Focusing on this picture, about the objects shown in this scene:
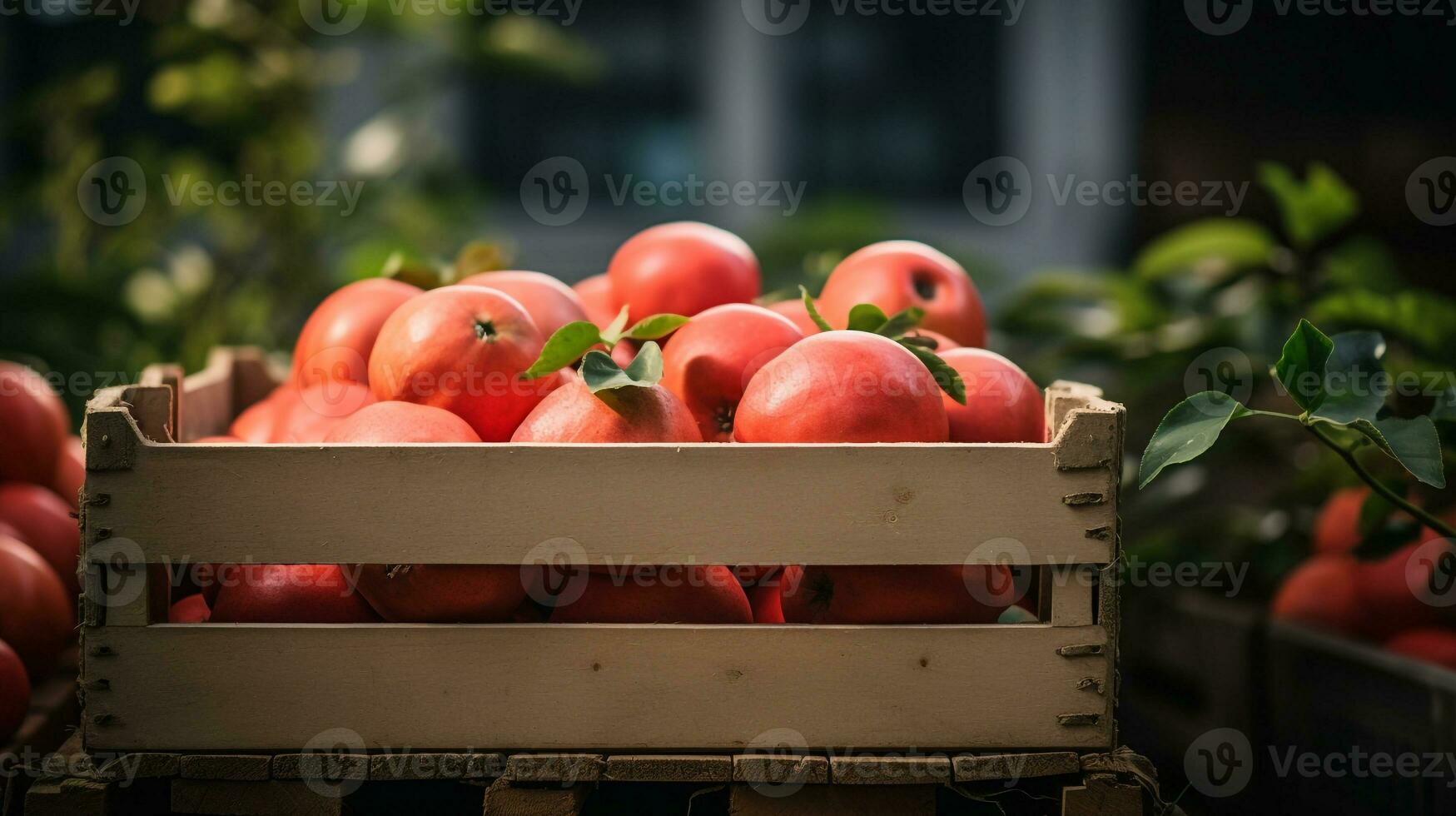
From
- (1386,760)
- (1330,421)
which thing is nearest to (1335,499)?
(1386,760)

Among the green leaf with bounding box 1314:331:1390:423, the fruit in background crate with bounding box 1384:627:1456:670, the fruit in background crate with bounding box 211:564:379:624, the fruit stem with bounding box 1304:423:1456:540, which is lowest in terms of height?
the fruit in background crate with bounding box 1384:627:1456:670

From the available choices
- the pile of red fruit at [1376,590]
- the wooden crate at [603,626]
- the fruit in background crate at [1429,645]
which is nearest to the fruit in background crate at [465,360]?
the wooden crate at [603,626]

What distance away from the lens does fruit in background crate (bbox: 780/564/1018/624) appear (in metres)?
0.91

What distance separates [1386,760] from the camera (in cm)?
134

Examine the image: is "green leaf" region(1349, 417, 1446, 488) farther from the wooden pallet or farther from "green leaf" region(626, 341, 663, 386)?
"green leaf" region(626, 341, 663, 386)

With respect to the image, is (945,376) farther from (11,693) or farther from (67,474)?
(67,474)

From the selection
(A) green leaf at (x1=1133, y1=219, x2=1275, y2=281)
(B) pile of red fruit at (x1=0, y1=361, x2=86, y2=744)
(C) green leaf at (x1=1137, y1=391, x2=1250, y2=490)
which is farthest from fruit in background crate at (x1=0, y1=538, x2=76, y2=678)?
(A) green leaf at (x1=1133, y1=219, x2=1275, y2=281)

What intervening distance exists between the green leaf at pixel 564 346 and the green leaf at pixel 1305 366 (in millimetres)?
577

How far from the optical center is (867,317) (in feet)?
3.52

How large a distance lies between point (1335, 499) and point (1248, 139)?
9.24ft

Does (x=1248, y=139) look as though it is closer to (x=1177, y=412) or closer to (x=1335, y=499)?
(x=1335, y=499)

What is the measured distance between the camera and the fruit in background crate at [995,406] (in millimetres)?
1009

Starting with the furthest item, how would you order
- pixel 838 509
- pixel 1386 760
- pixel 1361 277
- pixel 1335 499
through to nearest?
pixel 1361 277
pixel 1335 499
pixel 1386 760
pixel 838 509

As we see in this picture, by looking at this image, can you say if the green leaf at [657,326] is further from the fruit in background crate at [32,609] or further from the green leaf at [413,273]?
the fruit in background crate at [32,609]
